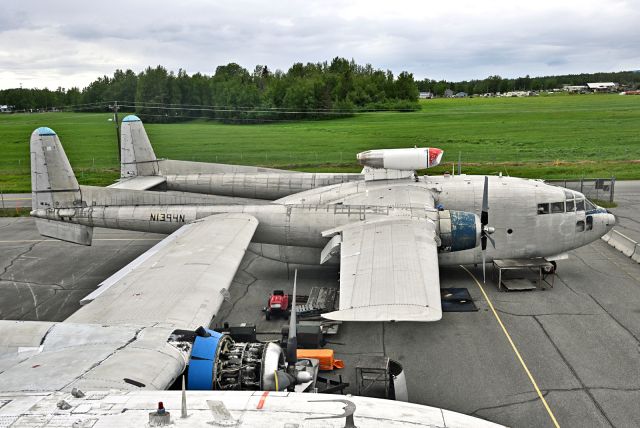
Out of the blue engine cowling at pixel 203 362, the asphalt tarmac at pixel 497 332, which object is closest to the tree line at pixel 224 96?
the asphalt tarmac at pixel 497 332

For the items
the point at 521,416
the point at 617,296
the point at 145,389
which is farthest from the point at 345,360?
the point at 617,296

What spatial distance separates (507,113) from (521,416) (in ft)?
346

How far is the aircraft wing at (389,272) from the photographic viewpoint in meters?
14.7

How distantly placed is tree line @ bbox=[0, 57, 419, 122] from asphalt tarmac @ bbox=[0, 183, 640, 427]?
47128 millimetres

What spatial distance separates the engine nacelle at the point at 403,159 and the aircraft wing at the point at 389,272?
4837 millimetres

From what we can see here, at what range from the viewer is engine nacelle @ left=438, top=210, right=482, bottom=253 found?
2161cm

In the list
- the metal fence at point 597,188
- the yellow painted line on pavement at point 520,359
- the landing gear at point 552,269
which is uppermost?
the metal fence at point 597,188

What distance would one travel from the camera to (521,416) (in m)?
13.8

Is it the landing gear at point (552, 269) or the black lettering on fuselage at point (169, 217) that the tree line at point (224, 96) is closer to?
the black lettering on fuselage at point (169, 217)

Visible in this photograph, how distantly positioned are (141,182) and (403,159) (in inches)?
609

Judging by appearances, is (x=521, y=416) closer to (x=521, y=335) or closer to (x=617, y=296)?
(x=521, y=335)

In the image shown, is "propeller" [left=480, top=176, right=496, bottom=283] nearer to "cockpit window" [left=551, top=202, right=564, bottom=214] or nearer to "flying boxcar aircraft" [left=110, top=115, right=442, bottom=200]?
"cockpit window" [left=551, top=202, right=564, bottom=214]

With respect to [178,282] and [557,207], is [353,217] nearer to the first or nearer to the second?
[178,282]

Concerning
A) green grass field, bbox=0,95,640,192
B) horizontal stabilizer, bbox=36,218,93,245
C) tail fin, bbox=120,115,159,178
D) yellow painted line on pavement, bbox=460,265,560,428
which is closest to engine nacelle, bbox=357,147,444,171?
yellow painted line on pavement, bbox=460,265,560,428
